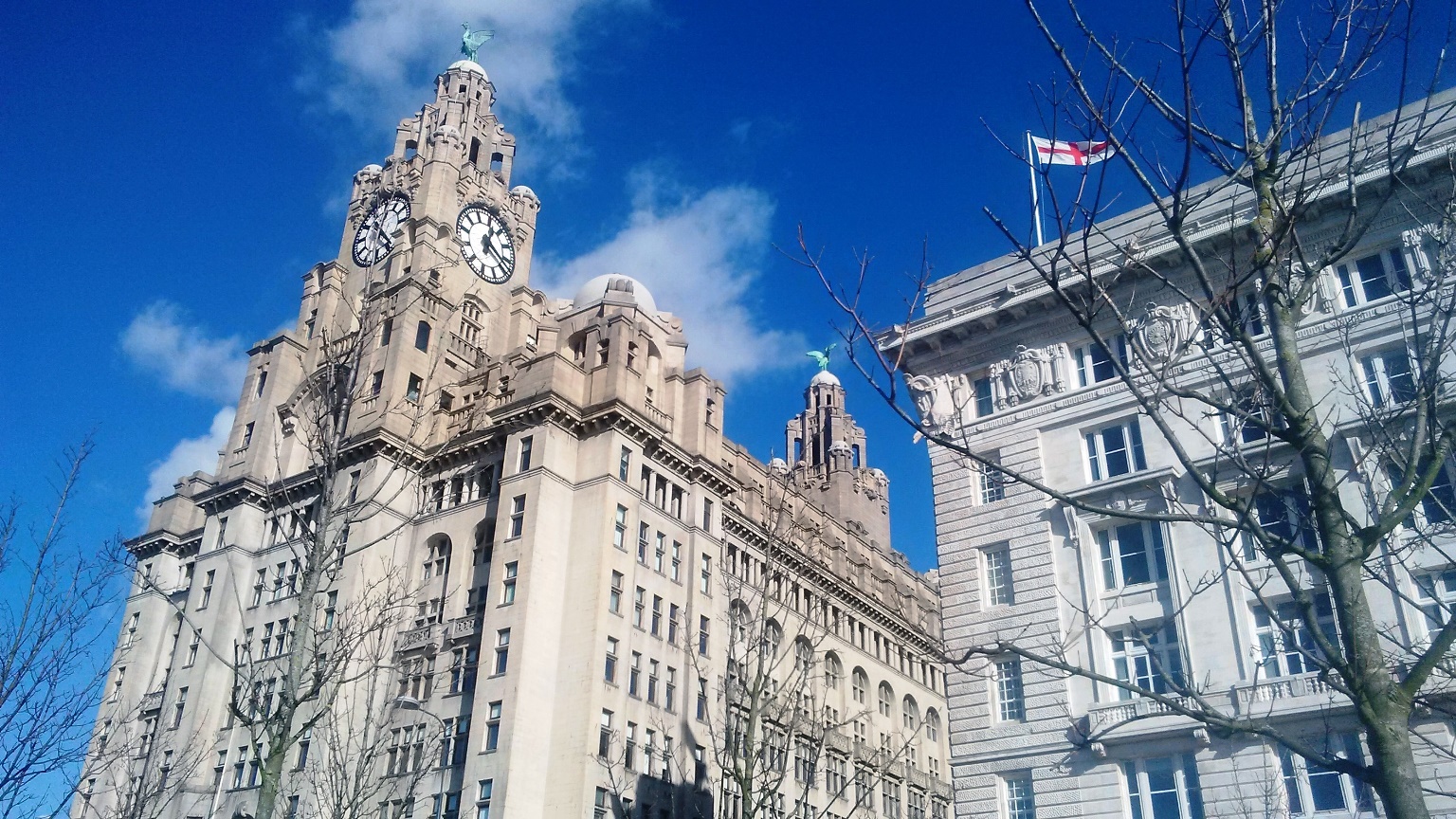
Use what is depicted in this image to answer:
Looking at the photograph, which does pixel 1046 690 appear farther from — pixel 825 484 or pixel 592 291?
pixel 825 484

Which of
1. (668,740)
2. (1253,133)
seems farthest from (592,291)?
(1253,133)

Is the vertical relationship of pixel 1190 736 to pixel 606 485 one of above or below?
below

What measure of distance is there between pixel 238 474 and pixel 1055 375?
48944 millimetres

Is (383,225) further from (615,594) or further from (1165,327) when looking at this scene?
(1165,327)

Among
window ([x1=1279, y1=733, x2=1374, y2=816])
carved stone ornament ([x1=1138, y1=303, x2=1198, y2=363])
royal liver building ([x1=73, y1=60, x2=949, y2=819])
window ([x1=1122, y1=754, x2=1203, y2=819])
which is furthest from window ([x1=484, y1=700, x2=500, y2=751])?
window ([x1=1279, y1=733, x2=1374, y2=816])

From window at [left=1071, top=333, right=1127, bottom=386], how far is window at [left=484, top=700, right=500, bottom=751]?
2929 cm

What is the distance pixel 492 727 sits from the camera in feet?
159

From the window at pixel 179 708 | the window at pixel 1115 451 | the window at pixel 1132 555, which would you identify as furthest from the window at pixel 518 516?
the window at pixel 1132 555

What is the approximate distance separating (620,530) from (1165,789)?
1269 inches

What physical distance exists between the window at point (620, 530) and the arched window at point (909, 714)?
110 feet

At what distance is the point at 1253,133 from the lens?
11.1 meters

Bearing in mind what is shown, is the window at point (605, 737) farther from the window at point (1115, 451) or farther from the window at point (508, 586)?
the window at point (1115, 451)

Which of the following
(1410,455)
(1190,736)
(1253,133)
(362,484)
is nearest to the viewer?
(1410,455)

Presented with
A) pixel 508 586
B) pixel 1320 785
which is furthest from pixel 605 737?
pixel 1320 785
